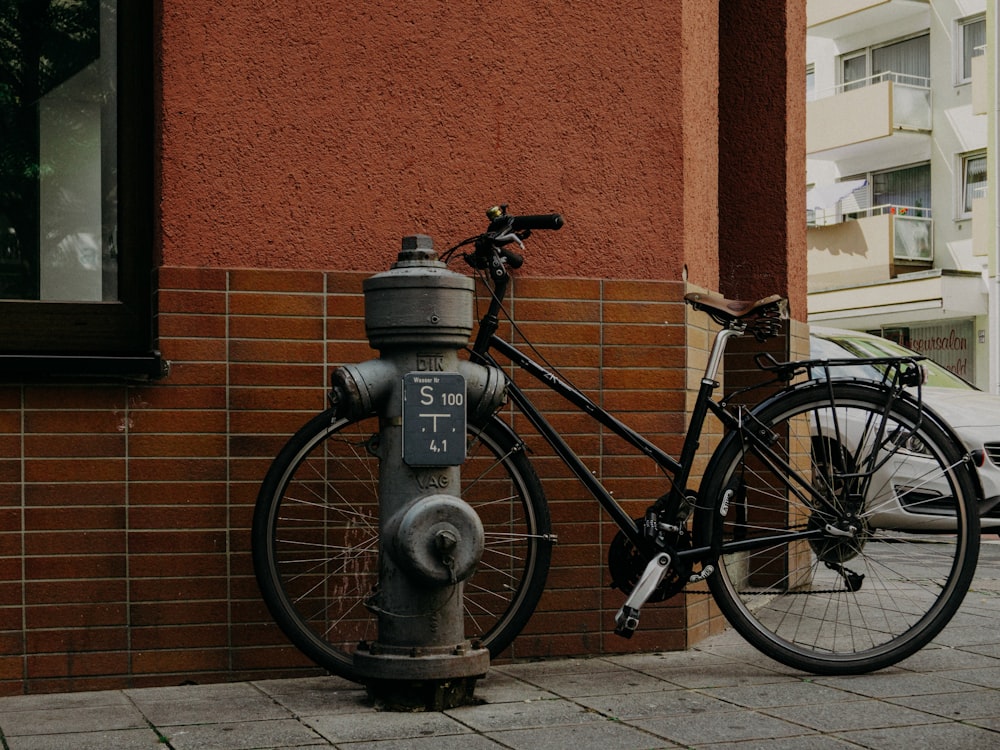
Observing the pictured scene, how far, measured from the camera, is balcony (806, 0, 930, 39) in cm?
3206

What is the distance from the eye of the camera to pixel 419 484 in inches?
178

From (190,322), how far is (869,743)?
2711 millimetres

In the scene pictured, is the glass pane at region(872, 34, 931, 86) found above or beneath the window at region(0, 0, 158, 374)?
above

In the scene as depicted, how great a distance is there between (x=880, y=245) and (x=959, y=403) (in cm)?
2084

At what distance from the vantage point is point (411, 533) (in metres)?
4.42

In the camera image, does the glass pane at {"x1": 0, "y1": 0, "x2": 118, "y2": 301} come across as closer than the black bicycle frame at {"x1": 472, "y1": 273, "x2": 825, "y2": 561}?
No

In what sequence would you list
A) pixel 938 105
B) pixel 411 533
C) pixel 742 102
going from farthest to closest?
pixel 938 105 < pixel 742 102 < pixel 411 533

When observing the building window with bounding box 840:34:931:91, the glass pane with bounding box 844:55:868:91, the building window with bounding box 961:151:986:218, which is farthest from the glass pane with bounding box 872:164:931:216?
the glass pane with bounding box 844:55:868:91

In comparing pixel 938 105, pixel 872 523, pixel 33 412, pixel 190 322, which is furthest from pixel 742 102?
pixel 938 105

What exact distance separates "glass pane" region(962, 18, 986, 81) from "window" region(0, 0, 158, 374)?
28.7m

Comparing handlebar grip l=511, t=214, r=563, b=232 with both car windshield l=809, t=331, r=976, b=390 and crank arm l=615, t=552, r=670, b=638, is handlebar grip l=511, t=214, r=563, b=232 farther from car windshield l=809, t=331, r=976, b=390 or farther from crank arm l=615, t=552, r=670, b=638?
car windshield l=809, t=331, r=976, b=390

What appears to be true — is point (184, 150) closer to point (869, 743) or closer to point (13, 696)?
point (13, 696)

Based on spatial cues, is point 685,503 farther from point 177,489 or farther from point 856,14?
point 856,14

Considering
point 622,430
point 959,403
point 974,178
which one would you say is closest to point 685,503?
point 622,430
